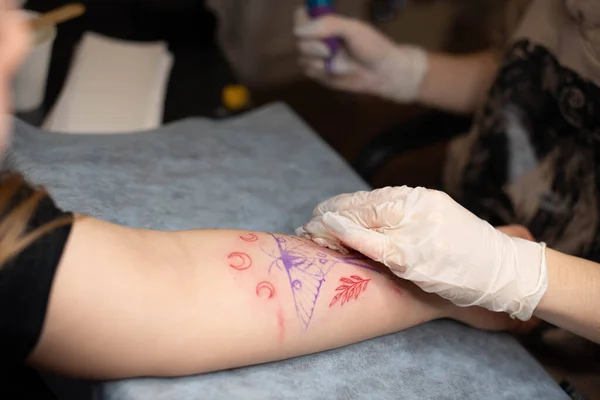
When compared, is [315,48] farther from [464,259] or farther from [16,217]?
[16,217]

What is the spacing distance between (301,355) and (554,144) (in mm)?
808

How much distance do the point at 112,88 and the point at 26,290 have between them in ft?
2.98

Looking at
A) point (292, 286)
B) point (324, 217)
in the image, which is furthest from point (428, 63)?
point (292, 286)

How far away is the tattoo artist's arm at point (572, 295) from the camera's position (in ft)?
3.03

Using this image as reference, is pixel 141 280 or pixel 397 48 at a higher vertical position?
pixel 397 48

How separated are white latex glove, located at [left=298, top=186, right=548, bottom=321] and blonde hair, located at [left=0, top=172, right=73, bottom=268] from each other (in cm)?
43

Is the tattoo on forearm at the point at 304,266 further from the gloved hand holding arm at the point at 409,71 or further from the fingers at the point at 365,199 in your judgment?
the gloved hand holding arm at the point at 409,71

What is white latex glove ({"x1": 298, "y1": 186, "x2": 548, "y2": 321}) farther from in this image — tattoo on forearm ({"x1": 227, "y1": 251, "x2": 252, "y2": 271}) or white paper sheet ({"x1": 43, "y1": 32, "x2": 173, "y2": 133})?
white paper sheet ({"x1": 43, "y1": 32, "x2": 173, "y2": 133})

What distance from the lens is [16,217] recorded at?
689 millimetres

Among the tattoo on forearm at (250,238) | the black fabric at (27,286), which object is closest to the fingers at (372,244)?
the tattoo on forearm at (250,238)

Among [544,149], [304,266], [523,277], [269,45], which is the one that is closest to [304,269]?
[304,266]

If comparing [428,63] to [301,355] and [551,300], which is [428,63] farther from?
[301,355]

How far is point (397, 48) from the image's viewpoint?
5.23 feet

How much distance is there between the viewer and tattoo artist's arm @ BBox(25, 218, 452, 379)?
2.37 ft
